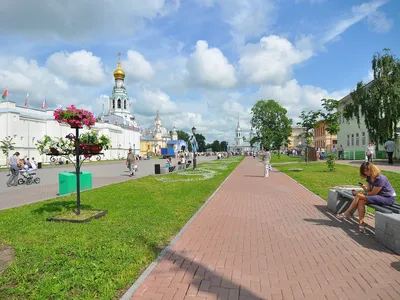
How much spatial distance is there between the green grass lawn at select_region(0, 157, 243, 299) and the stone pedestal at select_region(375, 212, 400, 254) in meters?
3.71

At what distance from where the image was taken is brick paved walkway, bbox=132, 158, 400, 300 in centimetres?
365

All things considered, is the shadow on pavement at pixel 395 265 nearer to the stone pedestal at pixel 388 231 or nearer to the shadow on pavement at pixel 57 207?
the stone pedestal at pixel 388 231

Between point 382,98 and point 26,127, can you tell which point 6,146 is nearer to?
point 26,127

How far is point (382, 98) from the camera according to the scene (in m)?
29.4

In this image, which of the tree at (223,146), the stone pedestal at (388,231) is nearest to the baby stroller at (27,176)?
the stone pedestal at (388,231)

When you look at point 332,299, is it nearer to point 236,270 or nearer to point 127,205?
point 236,270

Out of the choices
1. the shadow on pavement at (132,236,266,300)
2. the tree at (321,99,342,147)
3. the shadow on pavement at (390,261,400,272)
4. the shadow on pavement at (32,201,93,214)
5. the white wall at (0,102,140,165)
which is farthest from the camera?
the white wall at (0,102,140,165)

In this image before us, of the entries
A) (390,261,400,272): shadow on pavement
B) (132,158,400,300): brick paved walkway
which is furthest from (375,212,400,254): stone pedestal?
(390,261,400,272): shadow on pavement

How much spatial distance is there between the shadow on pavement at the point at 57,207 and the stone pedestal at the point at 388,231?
7066 mm

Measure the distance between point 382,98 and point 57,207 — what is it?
30.3m

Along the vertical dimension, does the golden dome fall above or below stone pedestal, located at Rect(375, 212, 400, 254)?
above

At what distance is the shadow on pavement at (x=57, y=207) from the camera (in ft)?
28.4

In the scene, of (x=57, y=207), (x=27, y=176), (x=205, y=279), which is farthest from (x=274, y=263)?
(x=27, y=176)

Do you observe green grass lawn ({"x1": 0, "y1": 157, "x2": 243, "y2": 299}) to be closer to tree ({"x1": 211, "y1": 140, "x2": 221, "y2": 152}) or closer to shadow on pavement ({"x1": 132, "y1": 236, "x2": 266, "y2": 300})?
shadow on pavement ({"x1": 132, "y1": 236, "x2": 266, "y2": 300})
